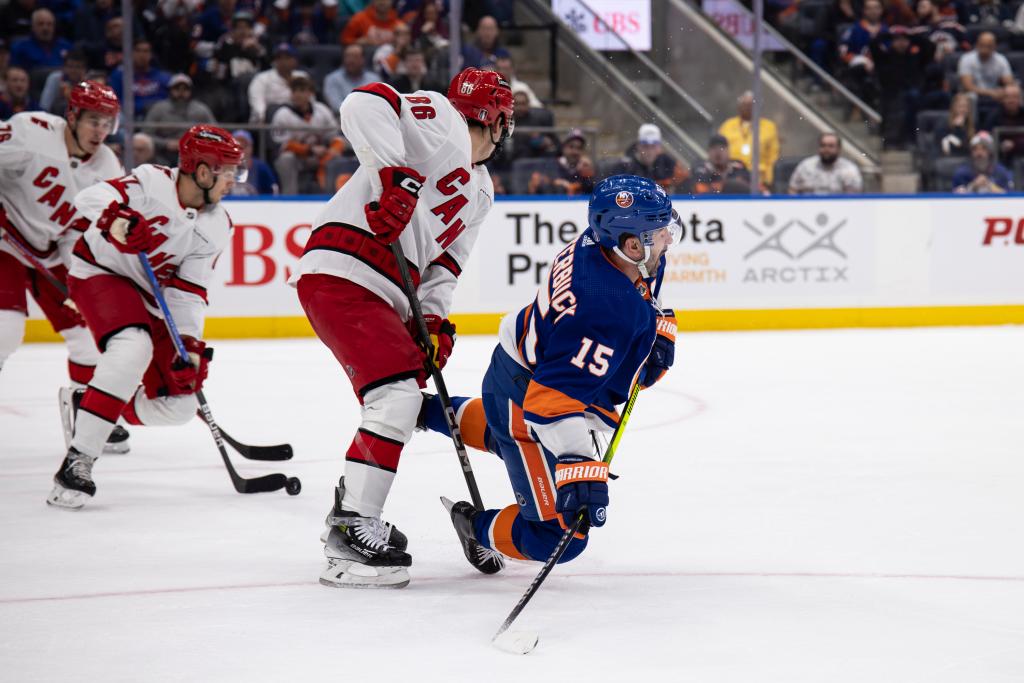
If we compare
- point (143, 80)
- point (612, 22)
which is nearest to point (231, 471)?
point (143, 80)

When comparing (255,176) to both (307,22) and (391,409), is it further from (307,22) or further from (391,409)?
(391,409)

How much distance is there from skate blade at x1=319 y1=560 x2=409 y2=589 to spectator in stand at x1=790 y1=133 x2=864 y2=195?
6045 millimetres

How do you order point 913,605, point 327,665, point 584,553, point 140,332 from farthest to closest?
point 140,332 < point 584,553 < point 913,605 < point 327,665

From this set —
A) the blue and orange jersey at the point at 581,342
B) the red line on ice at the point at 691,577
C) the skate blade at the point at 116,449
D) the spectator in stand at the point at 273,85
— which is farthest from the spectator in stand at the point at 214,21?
the blue and orange jersey at the point at 581,342

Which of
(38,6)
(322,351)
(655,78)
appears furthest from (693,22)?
(38,6)

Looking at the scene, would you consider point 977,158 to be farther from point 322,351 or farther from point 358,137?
point 358,137

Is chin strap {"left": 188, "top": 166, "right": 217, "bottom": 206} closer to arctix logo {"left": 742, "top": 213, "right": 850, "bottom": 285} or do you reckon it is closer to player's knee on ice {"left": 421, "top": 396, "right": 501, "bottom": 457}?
player's knee on ice {"left": 421, "top": 396, "right": 501, "bottom": 457}

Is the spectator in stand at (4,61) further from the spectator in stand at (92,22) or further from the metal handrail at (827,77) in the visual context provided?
the metal handrail at (827,77)

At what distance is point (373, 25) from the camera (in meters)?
8.62

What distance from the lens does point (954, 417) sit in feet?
16.1

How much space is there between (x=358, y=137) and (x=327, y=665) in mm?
1146

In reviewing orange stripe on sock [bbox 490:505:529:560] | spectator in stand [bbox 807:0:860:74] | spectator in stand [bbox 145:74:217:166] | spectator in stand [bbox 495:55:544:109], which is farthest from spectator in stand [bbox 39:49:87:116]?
orange stripe on sock [bbox 490:505:529:560]

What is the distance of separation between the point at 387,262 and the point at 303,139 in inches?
200

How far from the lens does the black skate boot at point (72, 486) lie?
11.3ft
